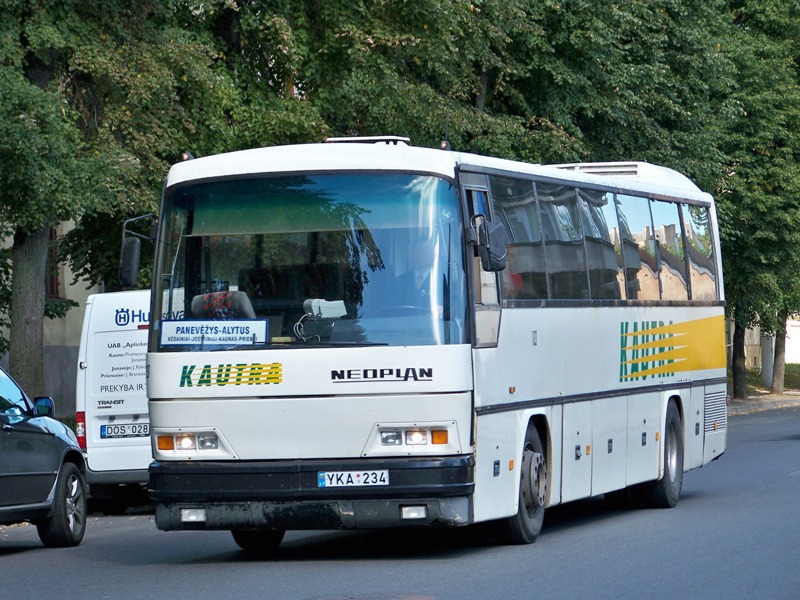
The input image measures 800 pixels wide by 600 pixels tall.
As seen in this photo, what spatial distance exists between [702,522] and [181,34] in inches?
437

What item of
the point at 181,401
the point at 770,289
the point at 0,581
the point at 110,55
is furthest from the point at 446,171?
the point at 770,289

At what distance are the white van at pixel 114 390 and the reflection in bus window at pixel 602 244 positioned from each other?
5.01 m

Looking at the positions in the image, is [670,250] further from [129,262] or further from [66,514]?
[129,262]

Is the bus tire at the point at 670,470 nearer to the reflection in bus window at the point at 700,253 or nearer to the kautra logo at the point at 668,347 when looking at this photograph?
the kautra logo at the point at 668,347

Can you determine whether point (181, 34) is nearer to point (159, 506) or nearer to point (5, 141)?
point (5, 141)

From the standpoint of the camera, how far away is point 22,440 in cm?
1342

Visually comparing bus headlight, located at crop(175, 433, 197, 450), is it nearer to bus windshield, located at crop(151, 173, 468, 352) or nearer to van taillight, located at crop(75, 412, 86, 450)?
bus windshield, located at crop(151, 173, 468, 352)

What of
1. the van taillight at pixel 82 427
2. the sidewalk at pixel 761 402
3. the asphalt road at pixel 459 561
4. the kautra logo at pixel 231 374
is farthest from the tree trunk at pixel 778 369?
the kautra logo at pixel 231 374

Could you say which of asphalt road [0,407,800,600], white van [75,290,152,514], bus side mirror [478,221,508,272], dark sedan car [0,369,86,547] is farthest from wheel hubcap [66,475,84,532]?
bus side mirror [478,221,508,272]

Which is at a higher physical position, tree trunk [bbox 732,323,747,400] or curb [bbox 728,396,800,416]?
tree trunk [bbox 732,323,747,400]

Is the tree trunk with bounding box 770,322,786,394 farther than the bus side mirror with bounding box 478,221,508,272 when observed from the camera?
Yes

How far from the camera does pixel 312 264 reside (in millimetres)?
11312

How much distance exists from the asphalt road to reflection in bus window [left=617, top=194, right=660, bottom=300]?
2273 millimetres

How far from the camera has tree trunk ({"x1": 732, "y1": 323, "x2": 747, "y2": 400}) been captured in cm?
4350
